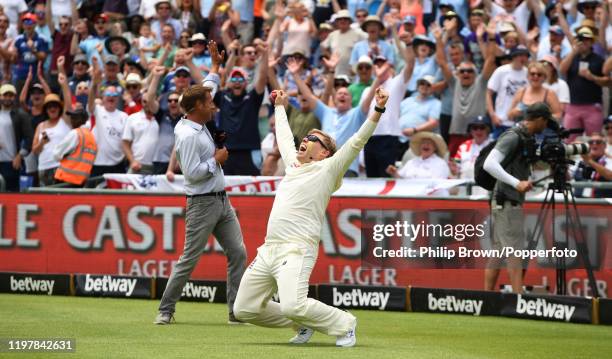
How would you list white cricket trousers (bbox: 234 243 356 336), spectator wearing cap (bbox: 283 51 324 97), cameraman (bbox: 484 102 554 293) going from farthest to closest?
spectator wearing cap (bbox: 283 51 324 97) → cameraman (bbox: 484 102 554 293) → white cricket trousers (bbox: 234 243 356 336)

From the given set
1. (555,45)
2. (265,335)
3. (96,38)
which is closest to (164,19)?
(96,38)

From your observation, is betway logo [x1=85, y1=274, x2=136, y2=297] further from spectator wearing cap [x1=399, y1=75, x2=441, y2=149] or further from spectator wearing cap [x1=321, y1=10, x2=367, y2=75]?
spectator wearing cap [x1=321, y1=10, x2=367, y2=75]

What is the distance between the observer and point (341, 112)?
17938mm

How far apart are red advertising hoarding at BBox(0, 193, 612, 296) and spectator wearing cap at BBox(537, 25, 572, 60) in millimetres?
5022

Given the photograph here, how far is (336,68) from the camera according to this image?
70.3 ft

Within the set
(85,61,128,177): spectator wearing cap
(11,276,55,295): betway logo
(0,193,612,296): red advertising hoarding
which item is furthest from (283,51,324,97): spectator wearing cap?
(11,276,55,295): betway logo

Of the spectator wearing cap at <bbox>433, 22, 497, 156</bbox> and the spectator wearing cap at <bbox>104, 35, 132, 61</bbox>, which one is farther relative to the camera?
the spectator wearing cap at <bbox>104, 35, 132, 61</bbox>

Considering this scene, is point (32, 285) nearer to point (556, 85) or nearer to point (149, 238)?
point (149, 238)

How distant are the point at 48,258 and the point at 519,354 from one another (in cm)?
860

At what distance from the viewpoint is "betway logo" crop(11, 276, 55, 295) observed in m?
16.6

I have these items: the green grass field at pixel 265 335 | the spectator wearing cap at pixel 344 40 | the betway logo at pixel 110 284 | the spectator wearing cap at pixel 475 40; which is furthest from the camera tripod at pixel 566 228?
the spectator wearing cap at pixel 344 40

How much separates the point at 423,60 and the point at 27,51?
7.78m

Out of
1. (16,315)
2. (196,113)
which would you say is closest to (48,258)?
(16,315)

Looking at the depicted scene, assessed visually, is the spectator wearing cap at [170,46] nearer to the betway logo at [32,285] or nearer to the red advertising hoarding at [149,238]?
the red advertising hoarding at [149,238]
